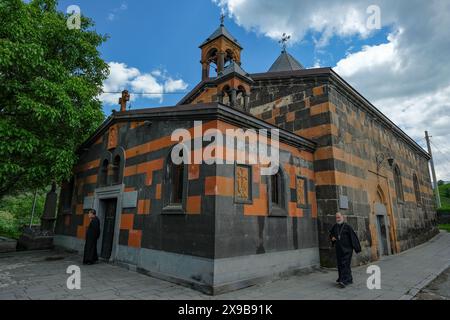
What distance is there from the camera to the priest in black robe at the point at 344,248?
6008mm

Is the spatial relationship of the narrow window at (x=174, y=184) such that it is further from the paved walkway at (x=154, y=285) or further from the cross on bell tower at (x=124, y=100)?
A: the cross on bell tower at (x=124, y=100)

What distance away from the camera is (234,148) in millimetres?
6254

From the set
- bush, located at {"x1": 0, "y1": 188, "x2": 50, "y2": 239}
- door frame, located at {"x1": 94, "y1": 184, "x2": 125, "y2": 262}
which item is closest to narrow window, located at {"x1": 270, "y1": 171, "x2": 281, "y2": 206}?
door frame, located at {"x1": 94, "y1": 184, "x2": 125, "y2": 262}

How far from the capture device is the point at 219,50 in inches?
539

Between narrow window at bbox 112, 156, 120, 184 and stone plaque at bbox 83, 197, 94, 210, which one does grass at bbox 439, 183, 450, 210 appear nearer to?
narrow window at bbox 112, 156, 120, 184

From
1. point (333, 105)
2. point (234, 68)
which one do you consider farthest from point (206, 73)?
point (333, 105)

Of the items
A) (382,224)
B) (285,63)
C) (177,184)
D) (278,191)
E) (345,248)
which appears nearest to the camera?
(345,248)

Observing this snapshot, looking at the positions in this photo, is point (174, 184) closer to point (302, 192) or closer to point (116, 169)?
point (116, 169)

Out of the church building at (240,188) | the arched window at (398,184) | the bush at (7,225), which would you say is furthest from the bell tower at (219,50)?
the bush at (7,225)

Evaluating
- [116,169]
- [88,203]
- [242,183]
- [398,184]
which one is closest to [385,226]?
[398,184]

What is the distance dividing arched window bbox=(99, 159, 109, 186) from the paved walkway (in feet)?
9.04

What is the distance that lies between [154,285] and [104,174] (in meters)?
5.36
